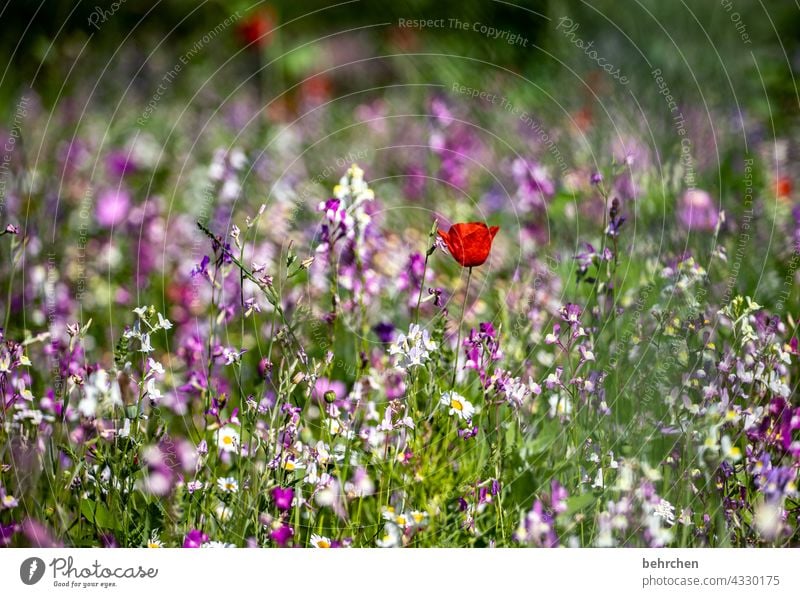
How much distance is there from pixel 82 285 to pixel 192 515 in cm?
94

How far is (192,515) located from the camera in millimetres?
2135

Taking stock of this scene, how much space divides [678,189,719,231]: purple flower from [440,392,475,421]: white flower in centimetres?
91

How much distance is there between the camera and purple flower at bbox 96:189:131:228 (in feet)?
10.7

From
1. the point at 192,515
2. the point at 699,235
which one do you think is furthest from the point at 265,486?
the point at 699,235

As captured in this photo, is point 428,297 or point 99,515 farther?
point 428,297

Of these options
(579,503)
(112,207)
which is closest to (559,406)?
(579,503)

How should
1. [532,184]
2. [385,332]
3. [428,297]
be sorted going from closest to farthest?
[428,297], [385,332], [532,184]

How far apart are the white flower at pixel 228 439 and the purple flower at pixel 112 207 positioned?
131 centimetres

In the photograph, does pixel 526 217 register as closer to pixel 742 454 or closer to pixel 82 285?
pixel 742 454

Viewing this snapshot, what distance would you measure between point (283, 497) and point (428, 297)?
0.56 metres

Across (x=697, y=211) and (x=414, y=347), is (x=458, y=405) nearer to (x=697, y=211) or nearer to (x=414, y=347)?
(x=414, y=347)

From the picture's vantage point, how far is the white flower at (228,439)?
2.16m

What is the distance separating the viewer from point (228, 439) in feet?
7.13

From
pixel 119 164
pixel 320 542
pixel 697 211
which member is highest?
pixel 119 164
